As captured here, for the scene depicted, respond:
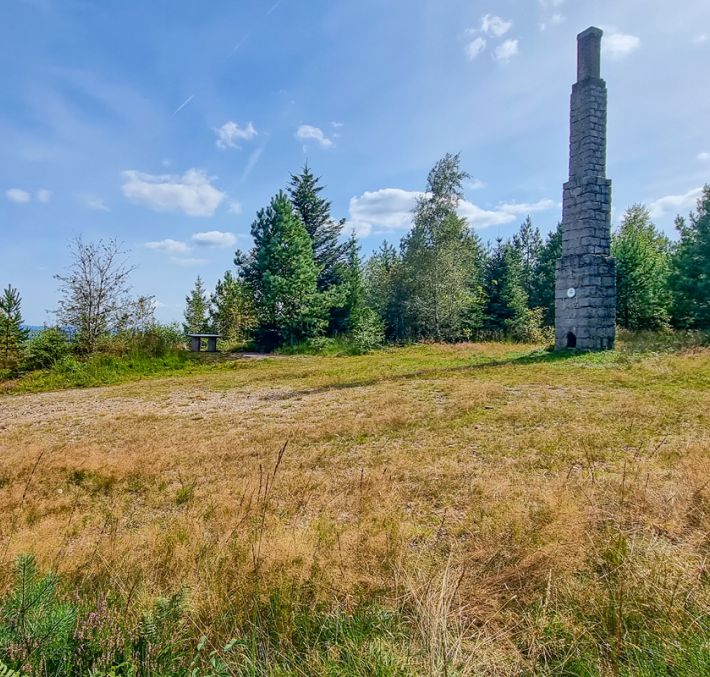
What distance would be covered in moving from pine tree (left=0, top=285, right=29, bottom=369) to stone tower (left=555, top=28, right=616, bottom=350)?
48.8 feet

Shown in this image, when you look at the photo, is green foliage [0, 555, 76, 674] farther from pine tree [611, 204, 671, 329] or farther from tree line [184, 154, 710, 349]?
pine tree [611, 204, 671, 329]

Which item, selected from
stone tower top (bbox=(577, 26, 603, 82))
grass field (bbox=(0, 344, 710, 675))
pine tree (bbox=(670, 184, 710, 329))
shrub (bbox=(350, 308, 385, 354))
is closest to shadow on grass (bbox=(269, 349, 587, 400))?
grass field (bbox=(0, 344, 710, 675))

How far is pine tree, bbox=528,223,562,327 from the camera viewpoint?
25375 mm

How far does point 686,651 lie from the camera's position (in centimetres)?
126

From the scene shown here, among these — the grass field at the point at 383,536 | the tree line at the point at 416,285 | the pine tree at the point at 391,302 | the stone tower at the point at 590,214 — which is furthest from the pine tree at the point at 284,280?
the grass field at the point at 383,536

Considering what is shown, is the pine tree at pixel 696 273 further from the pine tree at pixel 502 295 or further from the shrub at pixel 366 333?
the shrub at pixel 366 333

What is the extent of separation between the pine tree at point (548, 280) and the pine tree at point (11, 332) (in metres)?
24.9

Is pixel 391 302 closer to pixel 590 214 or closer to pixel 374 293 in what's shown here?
pixel 374 293

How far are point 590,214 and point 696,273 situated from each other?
1020cm

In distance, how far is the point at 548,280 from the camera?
84.5ft

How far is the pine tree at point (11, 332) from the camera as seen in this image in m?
10.5

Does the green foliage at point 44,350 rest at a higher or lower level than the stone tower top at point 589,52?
lower

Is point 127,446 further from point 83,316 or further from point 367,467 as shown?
point 83,316

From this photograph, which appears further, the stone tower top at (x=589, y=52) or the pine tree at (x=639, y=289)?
the pine tree at (x=639, y=289)
